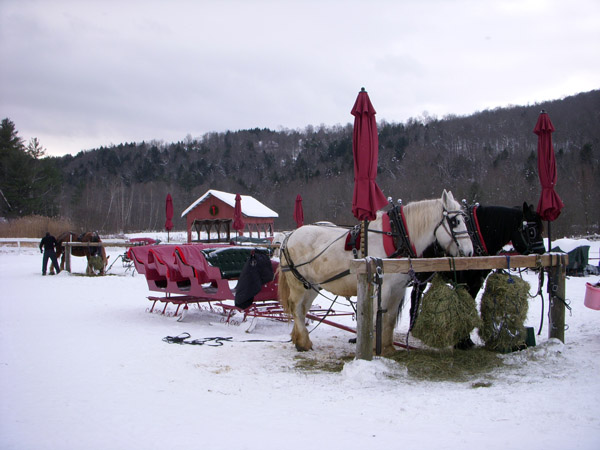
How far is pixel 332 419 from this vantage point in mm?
3572

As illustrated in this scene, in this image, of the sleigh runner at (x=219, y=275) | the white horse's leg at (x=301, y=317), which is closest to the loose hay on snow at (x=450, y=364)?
the white horse's leg at (x=301, y=317)

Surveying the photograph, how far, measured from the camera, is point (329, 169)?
279 ft

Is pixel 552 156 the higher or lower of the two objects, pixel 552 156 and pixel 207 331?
the higher

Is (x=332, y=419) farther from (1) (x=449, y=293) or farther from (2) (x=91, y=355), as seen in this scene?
(2) (x=91, y=355)

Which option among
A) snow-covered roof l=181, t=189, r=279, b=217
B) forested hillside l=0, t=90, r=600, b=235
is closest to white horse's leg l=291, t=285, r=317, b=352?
snow-covered roof l=181, t=189, r=279, b=217

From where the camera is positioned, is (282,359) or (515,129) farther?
(515,129)

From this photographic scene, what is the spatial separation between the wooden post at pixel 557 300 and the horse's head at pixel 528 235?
37 cm

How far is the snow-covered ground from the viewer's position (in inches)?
126

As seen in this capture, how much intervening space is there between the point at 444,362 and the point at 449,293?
74 cm

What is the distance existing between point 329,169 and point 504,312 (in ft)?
265

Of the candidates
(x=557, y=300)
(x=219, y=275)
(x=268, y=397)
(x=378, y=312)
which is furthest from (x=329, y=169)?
(x=268, y=397)

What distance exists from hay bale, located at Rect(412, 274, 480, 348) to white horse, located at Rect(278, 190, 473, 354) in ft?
1.52

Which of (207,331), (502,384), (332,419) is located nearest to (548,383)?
(502,384)

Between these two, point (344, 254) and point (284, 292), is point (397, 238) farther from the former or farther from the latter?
point (284, 292)
